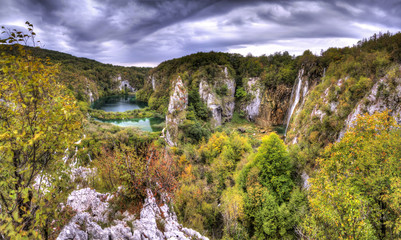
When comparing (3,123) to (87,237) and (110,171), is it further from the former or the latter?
(110,171)

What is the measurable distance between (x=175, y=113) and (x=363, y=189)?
4695cm

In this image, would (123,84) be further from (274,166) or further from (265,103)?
(274,166)

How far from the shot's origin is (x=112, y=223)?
6.92 m

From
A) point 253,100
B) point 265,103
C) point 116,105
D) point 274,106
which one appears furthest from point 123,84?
point 274,106

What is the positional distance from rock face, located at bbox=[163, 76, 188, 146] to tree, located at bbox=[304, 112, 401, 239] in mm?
37818

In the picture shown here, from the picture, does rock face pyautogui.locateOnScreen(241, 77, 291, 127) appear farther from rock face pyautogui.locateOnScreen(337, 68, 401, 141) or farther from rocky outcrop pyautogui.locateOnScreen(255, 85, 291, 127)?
rock face pyautogui.locateOnScreen(337, 68, 401, 141)

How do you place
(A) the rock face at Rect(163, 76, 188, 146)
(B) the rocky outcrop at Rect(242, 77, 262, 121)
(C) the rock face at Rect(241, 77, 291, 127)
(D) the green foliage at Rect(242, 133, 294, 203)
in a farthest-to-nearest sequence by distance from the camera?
(B) the rocky outcrop at Rect(242, 77, 262, 121) < (C) the rock face at Rect(241, 77, 291, 127) < (A) the rock face at Rect(163, 76, 188, 146) < (D) the green foliage at Rect(242, 133, 294, 203)

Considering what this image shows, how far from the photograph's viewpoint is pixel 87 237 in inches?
233

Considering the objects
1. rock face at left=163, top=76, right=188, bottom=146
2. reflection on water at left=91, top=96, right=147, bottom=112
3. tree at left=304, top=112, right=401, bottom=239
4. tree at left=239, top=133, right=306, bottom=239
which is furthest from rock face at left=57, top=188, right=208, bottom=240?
reflection on water at left=91, top=96, right=147, bottom=112

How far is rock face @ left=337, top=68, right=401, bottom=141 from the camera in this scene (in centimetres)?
1492

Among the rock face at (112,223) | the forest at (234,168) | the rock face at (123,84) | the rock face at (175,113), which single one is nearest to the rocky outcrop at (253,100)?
the rock face at (175,113)

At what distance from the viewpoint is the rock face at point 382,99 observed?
14922 mm

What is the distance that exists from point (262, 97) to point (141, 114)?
53133mm

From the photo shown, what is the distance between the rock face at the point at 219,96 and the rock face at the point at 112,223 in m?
52.0
